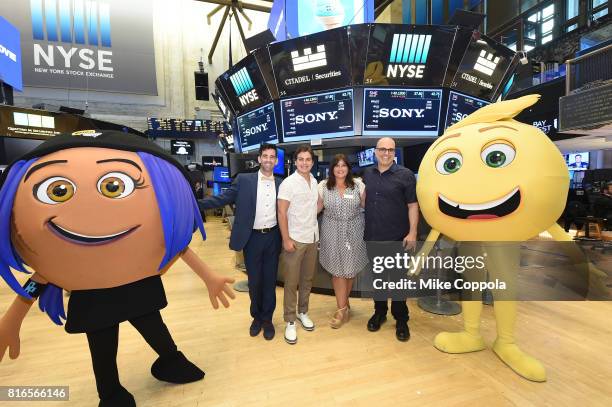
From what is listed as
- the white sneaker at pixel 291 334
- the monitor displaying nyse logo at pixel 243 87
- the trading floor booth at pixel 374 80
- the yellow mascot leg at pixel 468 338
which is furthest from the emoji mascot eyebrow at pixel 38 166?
the monitor displaying nyse logo at pixel 243 87

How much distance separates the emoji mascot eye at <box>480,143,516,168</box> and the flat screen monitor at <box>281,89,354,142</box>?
2.84 metres

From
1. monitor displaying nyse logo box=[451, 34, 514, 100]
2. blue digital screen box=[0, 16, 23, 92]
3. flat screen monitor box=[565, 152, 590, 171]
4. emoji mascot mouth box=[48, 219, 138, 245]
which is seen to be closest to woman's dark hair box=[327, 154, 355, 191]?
emoji mascot mouth box=[48, 219, 138, 245]

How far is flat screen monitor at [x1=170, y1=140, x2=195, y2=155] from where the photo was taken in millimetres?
13055

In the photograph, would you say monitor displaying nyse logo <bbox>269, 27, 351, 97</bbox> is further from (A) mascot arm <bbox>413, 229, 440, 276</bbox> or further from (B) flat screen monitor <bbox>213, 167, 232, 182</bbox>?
(B) flat screen monitor <bbox>213, 167, 232, 182</bbox>

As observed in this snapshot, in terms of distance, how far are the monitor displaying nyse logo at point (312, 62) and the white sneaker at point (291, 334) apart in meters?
3.32

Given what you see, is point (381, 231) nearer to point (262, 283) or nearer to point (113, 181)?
point (262, 283)

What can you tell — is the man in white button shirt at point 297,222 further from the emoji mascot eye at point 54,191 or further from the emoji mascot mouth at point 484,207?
the emoji mascot eye at point 54,191

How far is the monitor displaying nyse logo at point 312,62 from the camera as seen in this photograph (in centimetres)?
435

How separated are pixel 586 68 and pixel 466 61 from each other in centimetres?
458

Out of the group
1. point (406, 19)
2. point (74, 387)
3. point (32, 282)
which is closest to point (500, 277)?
point (32, 282)

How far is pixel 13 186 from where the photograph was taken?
1.45 meters

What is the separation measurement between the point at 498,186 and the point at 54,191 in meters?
2.35

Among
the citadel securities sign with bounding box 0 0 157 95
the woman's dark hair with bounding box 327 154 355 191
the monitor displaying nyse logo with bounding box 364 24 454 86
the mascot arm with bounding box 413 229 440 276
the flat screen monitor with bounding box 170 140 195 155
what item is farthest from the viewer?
the flat screen monitor with bounding box 170 140 195 155

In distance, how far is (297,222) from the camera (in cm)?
273
